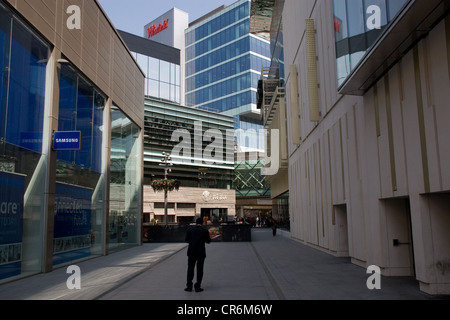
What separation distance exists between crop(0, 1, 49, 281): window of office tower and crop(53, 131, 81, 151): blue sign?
43 centimetres

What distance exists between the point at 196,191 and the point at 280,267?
166 feet

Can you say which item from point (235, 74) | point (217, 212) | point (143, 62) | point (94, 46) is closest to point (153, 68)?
point (143, 62)

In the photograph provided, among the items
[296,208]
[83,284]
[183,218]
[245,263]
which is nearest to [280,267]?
[245,263]

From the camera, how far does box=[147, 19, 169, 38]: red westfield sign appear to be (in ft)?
342

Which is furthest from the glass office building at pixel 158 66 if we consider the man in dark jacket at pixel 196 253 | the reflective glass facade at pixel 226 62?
the man in dark jacket at pixel 196 253

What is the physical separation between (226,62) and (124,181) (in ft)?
222

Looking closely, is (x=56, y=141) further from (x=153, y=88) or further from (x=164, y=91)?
(x=164, y=91)

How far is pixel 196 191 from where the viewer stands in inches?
2485

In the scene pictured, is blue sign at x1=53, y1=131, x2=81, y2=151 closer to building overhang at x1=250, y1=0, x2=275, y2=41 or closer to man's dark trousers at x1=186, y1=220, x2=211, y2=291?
man's dark trousers at x1=186, y1=220, x2=211, y2=291

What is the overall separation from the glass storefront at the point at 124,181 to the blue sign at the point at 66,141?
23.1ft

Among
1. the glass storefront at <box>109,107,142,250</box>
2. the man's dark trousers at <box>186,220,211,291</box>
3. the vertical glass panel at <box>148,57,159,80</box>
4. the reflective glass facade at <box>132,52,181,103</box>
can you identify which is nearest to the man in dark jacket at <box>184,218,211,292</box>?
the man's dark trousers at <box>186,220,211,291</box>

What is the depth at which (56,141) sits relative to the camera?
12.7m

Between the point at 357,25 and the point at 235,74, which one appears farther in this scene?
the point at 235,74
